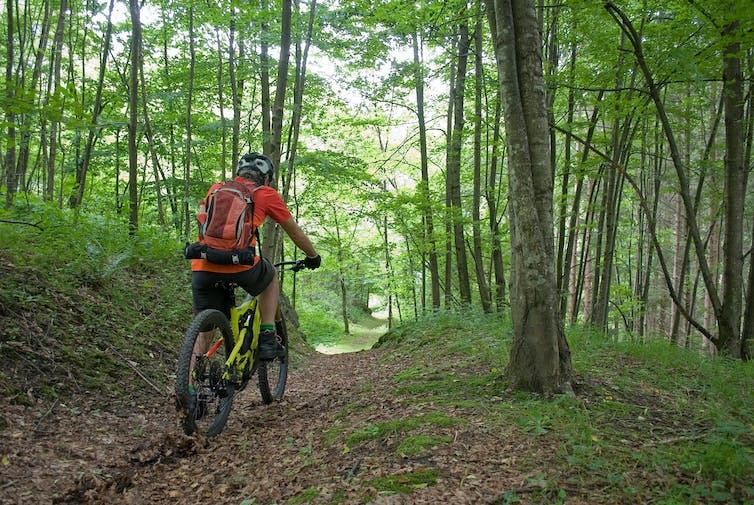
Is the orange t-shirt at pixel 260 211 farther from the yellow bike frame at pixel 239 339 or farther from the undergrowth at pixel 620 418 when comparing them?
the undergrowth at pixel 620 418

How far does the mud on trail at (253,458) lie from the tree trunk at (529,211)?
0.75 m

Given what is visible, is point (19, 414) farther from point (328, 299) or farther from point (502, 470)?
point (328, 299)

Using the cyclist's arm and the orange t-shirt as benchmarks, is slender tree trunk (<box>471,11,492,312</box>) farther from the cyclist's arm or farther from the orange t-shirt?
the orange t-shirt

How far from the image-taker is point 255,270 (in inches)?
156

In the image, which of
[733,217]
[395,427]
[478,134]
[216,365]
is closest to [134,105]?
[216,365]

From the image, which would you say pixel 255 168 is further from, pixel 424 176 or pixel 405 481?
pixel 424 176

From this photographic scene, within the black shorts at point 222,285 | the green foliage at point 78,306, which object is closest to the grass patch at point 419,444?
the black shorts at point 222,285

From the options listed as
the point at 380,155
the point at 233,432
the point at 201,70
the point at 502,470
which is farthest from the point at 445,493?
the point at 380,155

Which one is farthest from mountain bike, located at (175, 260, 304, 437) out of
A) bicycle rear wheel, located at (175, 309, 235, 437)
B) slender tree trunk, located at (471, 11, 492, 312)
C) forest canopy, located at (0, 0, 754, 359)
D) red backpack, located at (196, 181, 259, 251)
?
slender tree trunk, located at (471, 11, 492, 312)

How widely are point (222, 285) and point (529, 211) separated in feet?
8.03

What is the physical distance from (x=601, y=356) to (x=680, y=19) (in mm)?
4712

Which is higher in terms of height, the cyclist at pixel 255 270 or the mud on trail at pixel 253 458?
the cyclist at pixel 255 270

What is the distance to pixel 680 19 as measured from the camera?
21.9 feet

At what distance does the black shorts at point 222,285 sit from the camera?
381cm
